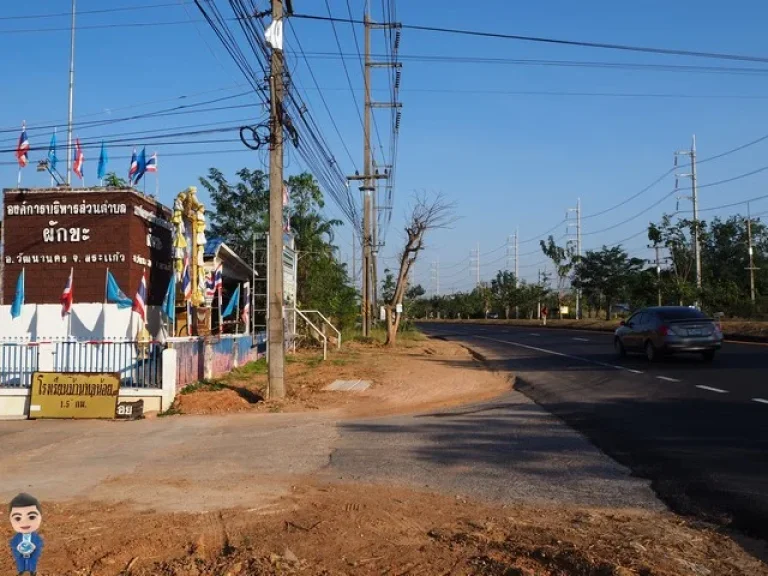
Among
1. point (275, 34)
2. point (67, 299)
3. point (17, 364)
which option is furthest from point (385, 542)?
point (67, 299)

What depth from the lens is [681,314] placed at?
21.2 metres

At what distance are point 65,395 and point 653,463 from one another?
10.4 meters

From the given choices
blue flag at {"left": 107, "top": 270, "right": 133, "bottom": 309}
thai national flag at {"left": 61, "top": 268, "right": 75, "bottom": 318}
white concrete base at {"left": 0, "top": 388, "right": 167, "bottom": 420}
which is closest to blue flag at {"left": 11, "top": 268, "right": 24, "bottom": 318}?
thai national flag at {"left": 61, "top": 268, "right": 75, "bottom": 318}

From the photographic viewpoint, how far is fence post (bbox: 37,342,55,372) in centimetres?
1431

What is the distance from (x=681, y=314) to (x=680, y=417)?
34.1ft

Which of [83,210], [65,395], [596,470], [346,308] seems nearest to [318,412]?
[65,395]

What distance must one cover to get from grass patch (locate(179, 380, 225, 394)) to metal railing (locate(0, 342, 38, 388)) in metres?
2.88

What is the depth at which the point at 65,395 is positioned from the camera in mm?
13734

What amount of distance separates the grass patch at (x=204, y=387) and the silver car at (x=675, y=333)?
40.2ft

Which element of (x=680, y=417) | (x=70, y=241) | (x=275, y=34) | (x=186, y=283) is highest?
(x=275, y=34)

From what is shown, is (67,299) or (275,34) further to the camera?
(67,299)

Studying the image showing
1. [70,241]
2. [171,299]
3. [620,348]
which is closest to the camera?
[70,241]

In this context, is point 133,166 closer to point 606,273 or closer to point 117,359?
point 117,359

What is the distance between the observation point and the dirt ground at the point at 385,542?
201 inches
